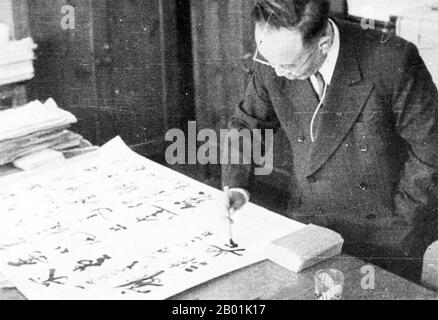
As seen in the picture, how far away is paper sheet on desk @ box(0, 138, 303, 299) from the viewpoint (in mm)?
1172

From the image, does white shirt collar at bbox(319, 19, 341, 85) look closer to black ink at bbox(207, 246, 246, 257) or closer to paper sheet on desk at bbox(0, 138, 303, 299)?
paper sheet on desk at bbox(0, 138, 303, 299)

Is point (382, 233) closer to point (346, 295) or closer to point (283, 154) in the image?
point (346, 295)

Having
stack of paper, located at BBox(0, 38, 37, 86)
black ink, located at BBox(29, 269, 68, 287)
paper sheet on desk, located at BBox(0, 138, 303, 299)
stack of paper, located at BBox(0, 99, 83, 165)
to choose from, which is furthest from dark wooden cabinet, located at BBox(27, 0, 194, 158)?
black ink, located at BBox(29, 269, 68, 287)

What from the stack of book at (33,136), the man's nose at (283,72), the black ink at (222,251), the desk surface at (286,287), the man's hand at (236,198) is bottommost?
the desk surface at (286,287)

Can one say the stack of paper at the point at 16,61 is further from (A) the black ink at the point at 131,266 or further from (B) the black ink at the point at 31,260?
(A) the black ink at the point at 131,266

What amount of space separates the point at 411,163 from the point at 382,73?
27cm

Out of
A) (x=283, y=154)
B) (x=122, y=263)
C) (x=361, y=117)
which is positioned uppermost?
(x=361, y=117)

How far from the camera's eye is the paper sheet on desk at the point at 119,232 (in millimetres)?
1172

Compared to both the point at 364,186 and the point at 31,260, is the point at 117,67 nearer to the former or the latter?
the point at 364,186

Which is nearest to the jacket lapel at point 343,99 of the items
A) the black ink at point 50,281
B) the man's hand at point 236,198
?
the man's hand at point 236,198

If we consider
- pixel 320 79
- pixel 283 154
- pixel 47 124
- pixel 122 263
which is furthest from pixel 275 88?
pixel 283 154

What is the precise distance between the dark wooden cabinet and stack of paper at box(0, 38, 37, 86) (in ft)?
0.68

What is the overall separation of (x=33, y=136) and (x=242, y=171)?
598 mm
